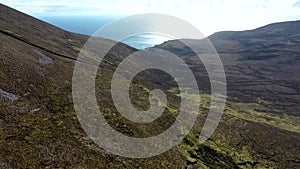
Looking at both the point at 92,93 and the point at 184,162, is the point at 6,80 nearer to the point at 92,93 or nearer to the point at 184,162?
the point at 92,93

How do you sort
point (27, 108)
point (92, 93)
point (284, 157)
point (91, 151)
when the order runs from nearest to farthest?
point (91, 151)
point (27, 108)
point (92, 93)
point (284, 157)

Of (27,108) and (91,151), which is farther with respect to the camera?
(27,108)

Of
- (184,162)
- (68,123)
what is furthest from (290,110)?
(68,123)

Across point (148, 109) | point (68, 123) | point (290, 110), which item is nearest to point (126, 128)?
point (68, 123)

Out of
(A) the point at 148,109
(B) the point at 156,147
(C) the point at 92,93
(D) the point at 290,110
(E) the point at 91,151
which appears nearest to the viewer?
(E) the point at 91,151

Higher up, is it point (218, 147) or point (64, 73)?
point (64, 73)

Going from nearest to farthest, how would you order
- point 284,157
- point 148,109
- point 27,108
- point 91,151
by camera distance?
point 91,151 < point 27,108 < point 148,109 < point 284,157

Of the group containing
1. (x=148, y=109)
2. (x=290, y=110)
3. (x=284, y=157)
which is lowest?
(x=290, y=110)

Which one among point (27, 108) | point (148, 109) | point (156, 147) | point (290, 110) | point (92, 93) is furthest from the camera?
point (290, 110)

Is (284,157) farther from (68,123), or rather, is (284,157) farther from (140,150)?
(68,123)
